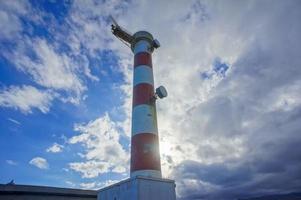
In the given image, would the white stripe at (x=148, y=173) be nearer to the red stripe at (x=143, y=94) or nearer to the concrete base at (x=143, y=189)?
the concrete base at (x=143, y=189)

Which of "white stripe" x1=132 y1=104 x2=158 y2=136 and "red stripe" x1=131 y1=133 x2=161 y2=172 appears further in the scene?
"white stripe" x1=132 y1=104 x2=158 y2=136

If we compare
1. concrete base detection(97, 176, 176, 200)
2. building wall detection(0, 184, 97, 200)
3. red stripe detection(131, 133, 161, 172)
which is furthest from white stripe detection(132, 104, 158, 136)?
building wall detection(0, 184, 97, 200)

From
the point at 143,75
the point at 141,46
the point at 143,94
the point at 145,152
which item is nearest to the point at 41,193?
the point at 145,152

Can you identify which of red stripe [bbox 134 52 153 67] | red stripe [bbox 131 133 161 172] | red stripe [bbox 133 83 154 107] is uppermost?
red stripe [bbox 134 52 153 67]

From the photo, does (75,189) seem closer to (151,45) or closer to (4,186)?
(4,186)

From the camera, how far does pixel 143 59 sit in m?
14.8

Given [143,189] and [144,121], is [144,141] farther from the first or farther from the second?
[143,189]

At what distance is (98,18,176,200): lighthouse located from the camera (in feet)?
30.2

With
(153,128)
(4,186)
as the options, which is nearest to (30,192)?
(4,186)

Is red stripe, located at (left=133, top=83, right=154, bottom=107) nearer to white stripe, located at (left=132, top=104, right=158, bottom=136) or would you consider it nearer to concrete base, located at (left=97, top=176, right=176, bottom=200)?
white stripe, located at (left=132, top=104, right=158, bottom=136)

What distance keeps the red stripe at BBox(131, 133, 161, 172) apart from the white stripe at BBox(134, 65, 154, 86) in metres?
3.64

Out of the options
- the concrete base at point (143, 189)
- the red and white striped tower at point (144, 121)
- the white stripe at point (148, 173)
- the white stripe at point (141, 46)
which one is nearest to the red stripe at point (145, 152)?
the red and white striped tower at point (144, 121)

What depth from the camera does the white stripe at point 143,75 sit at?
1381cm

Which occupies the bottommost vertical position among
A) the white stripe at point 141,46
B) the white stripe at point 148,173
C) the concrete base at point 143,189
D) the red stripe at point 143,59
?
the concrete base at point 143,189
